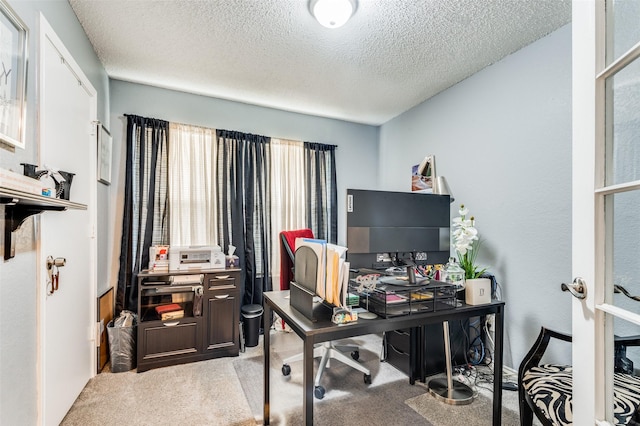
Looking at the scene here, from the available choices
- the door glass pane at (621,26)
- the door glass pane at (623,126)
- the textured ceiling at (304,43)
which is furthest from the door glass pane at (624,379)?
the textured ceiling at (304,43)

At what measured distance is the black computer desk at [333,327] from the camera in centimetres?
127

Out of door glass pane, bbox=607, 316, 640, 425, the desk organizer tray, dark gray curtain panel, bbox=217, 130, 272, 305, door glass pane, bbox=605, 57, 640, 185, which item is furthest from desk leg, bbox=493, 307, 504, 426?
dark gray curtain panel, bbox=217, 130, 272, 305

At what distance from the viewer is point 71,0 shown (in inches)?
75.2

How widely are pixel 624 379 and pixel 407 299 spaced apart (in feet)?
2.57

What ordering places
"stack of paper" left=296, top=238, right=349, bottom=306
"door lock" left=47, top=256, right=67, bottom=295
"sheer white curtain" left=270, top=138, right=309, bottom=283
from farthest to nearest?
"sheer white curtain" left=270, top=138, right=309, bottom=283 < "door lock" left=47, top=256, right=67, bottom=295 < "stack of paper" left=296, top=238, right=349, bottom=306

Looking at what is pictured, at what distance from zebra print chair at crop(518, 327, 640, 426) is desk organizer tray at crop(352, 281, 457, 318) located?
48 centimetres

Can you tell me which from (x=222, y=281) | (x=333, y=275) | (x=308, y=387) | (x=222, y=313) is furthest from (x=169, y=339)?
(x=333, y=275)

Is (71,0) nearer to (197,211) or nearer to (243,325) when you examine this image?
(197,211)

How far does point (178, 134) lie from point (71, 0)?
1395 mm

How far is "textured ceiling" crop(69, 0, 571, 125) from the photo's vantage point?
1978mm

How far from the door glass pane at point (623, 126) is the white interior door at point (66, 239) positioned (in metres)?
2.41

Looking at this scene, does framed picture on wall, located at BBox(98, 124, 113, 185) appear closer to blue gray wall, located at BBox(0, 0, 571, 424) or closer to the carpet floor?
blue gray wall, located at BBox(0, 0, 571, 424)

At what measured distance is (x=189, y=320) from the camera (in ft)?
8.79

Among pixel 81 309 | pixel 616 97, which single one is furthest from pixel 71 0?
pixel 616 97
